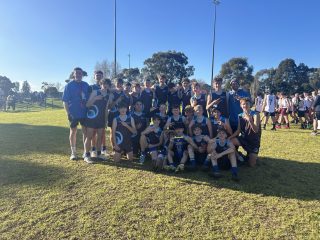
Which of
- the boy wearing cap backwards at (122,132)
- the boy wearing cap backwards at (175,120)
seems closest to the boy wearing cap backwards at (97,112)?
the boy wearing cap backwards at (122,132)

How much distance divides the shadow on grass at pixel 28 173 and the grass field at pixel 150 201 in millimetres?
18

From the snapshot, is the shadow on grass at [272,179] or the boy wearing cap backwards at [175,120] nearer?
the shadow on grass at [272,179]

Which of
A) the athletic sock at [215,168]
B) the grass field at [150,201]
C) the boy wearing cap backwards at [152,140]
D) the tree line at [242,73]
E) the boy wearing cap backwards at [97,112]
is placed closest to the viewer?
the grass field at [150,201]

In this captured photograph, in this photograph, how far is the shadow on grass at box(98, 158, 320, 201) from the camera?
16.3ft

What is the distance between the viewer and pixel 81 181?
5410 millimetres

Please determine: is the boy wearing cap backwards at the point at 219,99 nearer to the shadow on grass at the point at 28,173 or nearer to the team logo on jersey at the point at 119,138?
the team logo on jersey at the point at 119,138

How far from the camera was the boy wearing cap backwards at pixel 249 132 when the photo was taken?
20.5ft

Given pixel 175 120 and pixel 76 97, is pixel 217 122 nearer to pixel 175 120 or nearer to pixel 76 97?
pixel 175 120

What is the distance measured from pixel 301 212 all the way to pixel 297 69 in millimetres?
55476

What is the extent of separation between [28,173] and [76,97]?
6.52 ft

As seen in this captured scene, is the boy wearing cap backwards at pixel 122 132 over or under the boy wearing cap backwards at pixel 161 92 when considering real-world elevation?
under

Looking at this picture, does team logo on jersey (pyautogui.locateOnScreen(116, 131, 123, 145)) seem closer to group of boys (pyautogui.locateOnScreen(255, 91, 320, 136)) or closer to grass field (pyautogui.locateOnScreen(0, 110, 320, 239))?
grass field (pyautogui.locateOnScreen(0, 110, 320, 239))

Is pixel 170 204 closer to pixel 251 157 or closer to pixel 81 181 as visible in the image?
pixel 81 181

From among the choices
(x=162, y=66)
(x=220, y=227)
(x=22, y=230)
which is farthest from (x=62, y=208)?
(x=162, y=66)
